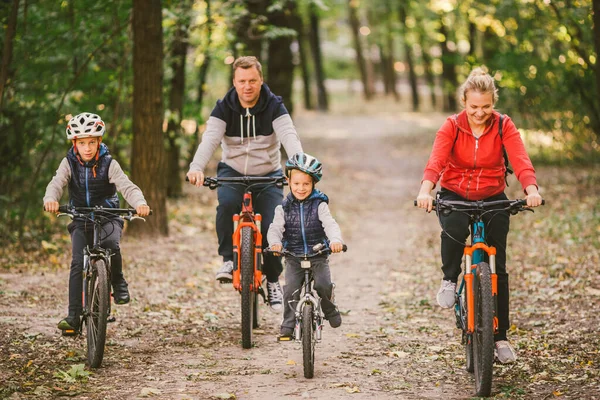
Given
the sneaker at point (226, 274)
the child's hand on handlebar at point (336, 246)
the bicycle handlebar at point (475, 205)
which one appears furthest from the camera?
the sneaker at point (226, 274)

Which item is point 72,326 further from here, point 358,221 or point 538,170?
point 538,170

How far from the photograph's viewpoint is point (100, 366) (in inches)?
244

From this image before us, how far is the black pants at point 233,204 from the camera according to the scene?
716cm

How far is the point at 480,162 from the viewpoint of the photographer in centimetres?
580

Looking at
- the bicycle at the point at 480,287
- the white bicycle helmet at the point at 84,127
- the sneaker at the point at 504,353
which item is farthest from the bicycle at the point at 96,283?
the sneaker at the point at 504,353

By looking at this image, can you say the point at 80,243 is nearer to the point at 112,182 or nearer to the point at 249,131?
the point at 112,182

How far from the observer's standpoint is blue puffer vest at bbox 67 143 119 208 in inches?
254

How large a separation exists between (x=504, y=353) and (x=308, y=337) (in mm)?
1442

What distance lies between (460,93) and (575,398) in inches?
90.4

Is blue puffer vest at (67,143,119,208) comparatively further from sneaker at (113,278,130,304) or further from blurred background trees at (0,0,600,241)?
blurred background trees at (0,0,600,241)

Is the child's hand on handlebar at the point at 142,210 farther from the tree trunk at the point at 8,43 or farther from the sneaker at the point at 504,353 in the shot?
the tree trunk at the point at 8,43

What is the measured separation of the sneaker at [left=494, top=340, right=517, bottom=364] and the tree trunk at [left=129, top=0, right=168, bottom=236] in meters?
7.07

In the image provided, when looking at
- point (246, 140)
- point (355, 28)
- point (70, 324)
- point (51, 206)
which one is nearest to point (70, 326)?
point (70, 324)

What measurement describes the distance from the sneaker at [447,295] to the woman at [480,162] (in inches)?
14.9
